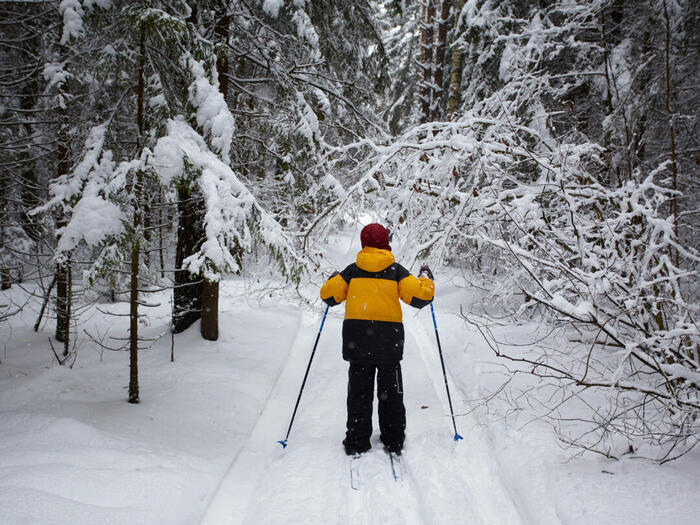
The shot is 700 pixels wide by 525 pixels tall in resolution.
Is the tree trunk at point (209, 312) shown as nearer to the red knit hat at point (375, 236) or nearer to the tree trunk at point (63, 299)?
the tree trunk at point (63, 299)

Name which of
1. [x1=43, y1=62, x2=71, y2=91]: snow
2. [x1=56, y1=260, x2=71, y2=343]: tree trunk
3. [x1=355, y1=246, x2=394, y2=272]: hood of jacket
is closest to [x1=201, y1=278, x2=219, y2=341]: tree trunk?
[x1=56, y1=260, x2=71, y2=343]: tree trunk

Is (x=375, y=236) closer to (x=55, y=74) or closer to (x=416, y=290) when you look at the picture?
(x=416, y=290)

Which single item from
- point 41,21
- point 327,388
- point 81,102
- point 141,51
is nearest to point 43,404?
point 327,388

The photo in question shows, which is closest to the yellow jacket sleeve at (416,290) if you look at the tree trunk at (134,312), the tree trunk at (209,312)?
the tree trunk at (134,312)

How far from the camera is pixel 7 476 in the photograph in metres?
2.80

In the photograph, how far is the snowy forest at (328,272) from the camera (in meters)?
2.97

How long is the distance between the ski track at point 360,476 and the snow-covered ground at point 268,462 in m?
0.01

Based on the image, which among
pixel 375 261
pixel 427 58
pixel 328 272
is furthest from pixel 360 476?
pixel 427 58

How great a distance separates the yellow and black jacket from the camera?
151 inches

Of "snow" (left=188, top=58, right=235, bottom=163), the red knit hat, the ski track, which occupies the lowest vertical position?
the ski track

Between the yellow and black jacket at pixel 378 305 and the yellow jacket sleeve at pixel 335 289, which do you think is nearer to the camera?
the yellow and black jacket at pixel 378 305

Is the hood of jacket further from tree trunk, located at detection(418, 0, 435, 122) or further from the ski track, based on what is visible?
tree trunk, located at detection(418, 0, 435, 122)

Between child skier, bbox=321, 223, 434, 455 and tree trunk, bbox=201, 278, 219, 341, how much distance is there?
12.8 ft

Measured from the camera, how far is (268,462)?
375 cm
